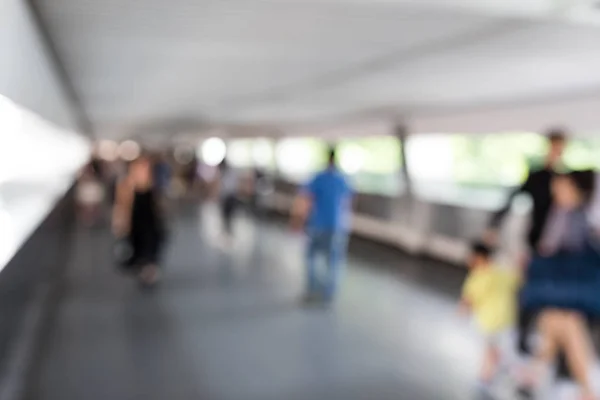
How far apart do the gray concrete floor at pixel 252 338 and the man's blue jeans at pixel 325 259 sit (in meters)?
0.32

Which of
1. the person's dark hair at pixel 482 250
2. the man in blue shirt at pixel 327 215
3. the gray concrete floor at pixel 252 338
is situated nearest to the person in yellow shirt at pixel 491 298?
the person's dark hair at pixel 482 250

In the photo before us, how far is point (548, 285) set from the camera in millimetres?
4629

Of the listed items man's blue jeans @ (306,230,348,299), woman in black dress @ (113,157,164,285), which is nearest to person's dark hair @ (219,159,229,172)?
woman in black dress @ (113,157,164,285)

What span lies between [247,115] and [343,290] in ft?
25.7

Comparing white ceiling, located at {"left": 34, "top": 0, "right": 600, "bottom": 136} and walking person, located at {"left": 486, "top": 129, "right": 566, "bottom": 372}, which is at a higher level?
white ceiling, located at {"left": 34, "top": 0, "right": 600, "bottom": 136}

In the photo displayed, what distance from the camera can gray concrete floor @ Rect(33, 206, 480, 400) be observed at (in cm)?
516

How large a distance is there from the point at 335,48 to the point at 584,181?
2331 mm

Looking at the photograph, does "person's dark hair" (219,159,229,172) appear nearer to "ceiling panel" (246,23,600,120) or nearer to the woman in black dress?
"ceiling panel" (246,23,600,120)

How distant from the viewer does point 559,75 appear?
6.95 m

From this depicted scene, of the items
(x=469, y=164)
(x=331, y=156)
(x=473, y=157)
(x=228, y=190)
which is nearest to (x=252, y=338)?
(x=331, y=156)

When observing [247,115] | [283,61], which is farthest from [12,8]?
[247,115]

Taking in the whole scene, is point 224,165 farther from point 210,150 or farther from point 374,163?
point 210,150

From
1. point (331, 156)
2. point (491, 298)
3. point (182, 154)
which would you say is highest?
point (331, 156)

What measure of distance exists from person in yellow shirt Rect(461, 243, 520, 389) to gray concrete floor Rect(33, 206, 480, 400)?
0.38 metres
